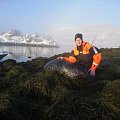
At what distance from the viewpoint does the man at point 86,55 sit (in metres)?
12.4

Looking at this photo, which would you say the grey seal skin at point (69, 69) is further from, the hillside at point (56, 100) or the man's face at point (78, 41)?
the man's face at point (78, 41)

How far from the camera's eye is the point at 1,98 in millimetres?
7816

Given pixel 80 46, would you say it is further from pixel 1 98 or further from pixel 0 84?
pixel 1 98

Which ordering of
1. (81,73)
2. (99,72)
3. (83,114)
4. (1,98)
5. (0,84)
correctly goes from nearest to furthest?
(83,114) → (1,98) → (0,84) → (81,73) → (99,72)

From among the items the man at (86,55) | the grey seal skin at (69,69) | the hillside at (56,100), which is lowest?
the hillside at (56,100)

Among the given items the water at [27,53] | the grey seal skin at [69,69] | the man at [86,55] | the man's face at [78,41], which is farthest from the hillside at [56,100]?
the water at [27,53]

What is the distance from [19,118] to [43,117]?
585mm

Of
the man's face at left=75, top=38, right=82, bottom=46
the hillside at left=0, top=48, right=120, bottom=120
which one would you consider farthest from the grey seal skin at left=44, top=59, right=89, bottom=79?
the man's face at left=75, top=38, right=82, bottom=46

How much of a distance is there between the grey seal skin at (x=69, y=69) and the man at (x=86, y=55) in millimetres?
414

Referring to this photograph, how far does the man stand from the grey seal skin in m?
0.41

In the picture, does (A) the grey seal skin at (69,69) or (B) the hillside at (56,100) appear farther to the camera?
(A) the grey seal skin at (69,69)

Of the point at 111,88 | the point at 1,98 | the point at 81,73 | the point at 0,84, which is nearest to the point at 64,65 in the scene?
the point at 81,73

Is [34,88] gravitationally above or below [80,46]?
below

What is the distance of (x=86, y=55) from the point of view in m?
12.6
